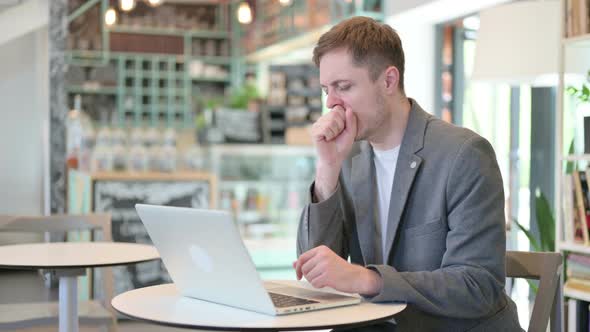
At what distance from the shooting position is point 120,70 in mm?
10922

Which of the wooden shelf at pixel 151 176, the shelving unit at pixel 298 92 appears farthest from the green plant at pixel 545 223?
the shelving unit at pixel 298 92

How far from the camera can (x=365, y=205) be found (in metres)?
2.09

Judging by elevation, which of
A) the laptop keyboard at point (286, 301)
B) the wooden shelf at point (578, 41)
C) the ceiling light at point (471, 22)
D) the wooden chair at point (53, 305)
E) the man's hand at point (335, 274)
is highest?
the ceiling light at point (471, 22)

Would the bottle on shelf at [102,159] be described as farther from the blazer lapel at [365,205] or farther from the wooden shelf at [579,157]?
the blazer lapel at [365,205]

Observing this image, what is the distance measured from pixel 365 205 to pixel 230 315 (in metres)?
0.61

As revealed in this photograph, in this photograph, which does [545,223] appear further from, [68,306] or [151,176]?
[151,176]

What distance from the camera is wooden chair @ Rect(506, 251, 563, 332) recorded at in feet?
6.48

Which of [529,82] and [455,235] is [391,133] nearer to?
[455,235]

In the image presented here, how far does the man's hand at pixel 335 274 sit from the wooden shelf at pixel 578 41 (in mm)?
2194

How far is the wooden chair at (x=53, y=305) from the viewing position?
2.96 metres

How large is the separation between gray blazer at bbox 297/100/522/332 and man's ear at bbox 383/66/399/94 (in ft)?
0.31

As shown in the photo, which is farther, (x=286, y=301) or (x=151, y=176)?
(x=151, y=176)

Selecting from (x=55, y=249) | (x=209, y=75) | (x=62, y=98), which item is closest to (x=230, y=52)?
(x=209, y=75)

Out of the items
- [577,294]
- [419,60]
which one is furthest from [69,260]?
[419,60]
